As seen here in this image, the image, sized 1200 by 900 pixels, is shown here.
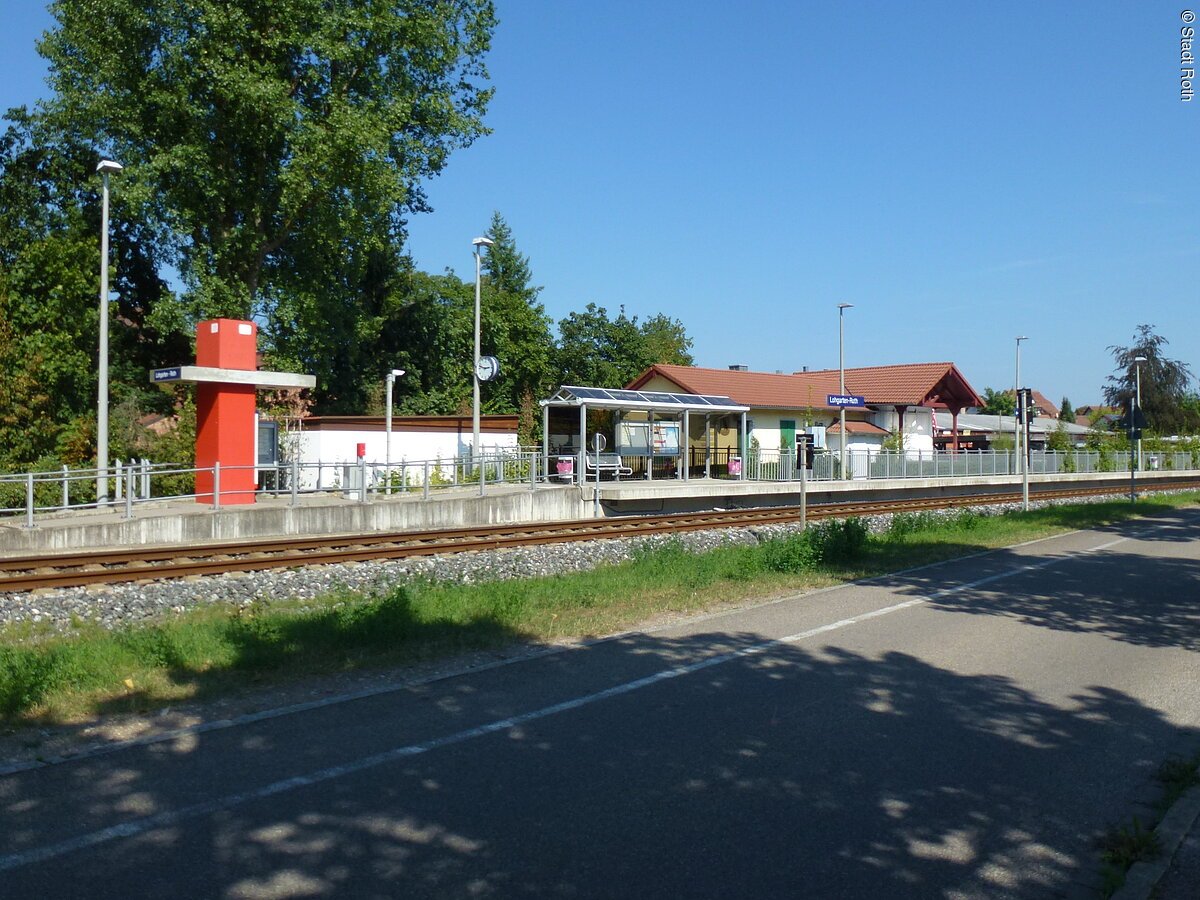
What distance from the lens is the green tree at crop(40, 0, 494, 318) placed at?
2980cm

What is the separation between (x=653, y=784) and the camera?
568 cm

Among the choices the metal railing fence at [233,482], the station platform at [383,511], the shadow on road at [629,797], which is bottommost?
the shadow on road at [629,797]

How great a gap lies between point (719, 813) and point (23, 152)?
36.4 m

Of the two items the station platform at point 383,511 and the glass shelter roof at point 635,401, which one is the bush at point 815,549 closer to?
the station platform at point 383,511

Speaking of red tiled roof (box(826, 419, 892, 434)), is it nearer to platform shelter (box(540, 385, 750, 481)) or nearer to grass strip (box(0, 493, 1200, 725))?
platform shelter (box(540, 385, 750, 481))

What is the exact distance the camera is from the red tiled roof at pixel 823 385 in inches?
1795

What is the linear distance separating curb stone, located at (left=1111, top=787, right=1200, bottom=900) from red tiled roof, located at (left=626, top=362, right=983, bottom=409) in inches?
1455

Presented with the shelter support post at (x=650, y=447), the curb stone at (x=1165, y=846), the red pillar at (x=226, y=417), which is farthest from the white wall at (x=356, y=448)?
the curb stone at (x=1165, y=846)

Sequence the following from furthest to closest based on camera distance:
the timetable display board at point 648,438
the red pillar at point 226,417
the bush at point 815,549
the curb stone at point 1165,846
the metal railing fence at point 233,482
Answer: the timetable display board at point 648,438 < the red pillar at point 226,417 < the metal railing fence at point 233,482 < the bush at point 815,549 < the curb stone at point 1165,846

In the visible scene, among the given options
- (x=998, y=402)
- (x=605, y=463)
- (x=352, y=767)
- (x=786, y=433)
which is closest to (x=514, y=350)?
(x=786, y=433)

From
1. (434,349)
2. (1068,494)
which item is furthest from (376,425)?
(1068,494)

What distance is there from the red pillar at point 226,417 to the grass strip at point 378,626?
9.70 m

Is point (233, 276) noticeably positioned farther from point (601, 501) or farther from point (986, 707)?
point (986, 707)

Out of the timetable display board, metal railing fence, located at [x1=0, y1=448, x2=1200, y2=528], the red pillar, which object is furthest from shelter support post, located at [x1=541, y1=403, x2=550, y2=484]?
the red pillar
